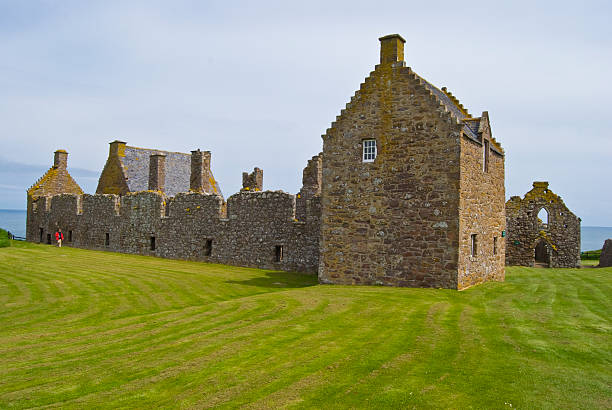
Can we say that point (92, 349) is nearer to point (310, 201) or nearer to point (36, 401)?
point (36, 401)

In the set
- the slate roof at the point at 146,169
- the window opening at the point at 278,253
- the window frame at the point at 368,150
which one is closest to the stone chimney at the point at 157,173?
the slate roof at the point at 146,169

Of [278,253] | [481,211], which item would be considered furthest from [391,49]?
[278,253]

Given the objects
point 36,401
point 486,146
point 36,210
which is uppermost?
point 486,146

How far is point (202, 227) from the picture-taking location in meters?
25.1

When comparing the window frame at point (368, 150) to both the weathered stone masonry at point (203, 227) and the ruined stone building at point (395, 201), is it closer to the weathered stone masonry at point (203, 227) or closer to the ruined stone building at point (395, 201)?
the ruined stone building at point (395, 201)

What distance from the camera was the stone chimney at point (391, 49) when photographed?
16172 millimetres

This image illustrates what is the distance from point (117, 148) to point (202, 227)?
17.4m

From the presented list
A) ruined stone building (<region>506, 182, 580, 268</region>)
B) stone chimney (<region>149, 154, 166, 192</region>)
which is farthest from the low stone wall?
stone chimney (<region>149, 154, 166, 192</region>)

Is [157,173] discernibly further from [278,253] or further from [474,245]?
[474,245]

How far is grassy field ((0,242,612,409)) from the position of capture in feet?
21.3

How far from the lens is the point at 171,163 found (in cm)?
3822

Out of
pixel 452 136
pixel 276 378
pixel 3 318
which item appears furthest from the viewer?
pixel 452 136

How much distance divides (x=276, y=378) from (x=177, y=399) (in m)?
1.50

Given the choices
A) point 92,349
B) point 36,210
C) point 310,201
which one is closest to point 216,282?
point 310,201
